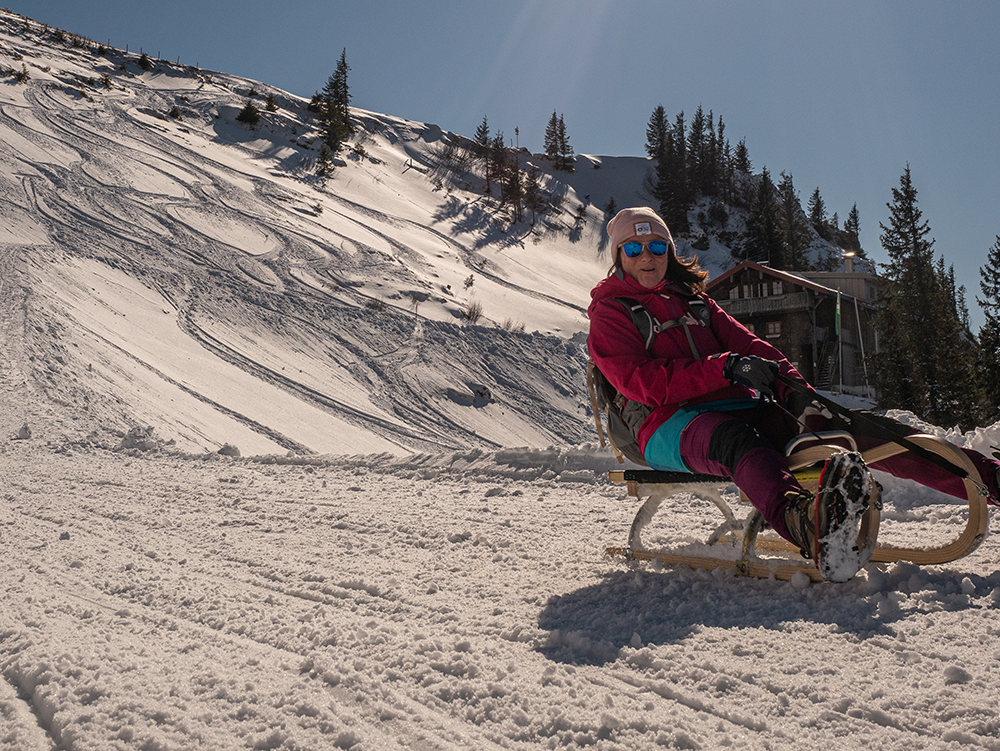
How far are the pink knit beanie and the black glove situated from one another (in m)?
0.97

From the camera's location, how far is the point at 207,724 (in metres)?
1.83

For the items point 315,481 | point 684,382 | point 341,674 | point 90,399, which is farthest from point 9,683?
point 90,399

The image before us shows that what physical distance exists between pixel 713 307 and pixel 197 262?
1889cm

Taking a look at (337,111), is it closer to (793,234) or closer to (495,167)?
(495,167)

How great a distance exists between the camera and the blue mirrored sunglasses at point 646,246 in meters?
3.26

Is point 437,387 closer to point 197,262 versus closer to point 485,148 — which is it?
point 197,262

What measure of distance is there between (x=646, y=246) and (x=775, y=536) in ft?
5.12

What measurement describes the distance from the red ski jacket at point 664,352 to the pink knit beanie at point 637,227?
6.9 inches

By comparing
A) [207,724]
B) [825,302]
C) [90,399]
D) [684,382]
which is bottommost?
[90,399]

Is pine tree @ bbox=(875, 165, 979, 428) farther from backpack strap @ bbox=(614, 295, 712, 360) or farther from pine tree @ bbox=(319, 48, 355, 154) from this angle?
pine tree @ bbox=(319, 48, 355, 154)

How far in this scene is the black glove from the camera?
2422mm

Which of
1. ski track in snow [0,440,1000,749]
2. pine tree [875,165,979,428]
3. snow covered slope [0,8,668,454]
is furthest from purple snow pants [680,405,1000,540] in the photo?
pine tree [875,165,979,428]

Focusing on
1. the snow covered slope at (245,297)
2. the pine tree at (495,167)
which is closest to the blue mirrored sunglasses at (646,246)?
the snow covered slope at (245,297)

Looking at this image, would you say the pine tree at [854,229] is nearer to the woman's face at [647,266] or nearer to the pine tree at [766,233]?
the pine tree at [766,233]
